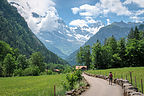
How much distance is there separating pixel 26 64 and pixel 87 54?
43378 mm


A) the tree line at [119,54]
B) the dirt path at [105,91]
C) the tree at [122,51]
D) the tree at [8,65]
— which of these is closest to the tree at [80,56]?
the tree line at [119,54]

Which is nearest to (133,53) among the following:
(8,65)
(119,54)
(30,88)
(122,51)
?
(122,51)

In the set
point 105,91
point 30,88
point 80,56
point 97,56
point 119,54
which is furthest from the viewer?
point 80,56

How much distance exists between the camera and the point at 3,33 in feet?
647

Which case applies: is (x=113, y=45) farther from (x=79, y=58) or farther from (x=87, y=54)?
(x=79, y=58)

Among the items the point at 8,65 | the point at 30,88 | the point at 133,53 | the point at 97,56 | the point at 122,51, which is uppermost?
the point at 122,51

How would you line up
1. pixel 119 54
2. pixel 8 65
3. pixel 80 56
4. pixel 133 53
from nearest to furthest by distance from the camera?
1. pixel 8 65
2. pixel 133 53
3. pixel 119 54
4. pixel 80 56

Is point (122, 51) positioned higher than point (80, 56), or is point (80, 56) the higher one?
point (122, 51)

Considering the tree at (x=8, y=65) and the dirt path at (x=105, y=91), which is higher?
the tree at (x=8, y=65)

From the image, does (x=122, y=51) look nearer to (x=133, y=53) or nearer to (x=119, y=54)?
(x=119, y=54)

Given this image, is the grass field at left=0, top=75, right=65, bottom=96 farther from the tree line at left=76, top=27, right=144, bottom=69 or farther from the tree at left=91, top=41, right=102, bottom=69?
the tree line at left=76, top=27, right=144, bottom=69

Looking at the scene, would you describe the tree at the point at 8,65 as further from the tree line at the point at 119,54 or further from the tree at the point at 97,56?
the tree at the point at 97,56

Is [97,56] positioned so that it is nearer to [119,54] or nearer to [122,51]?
[119,54]

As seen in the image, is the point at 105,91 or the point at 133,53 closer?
the point at 105,91
